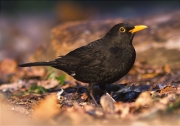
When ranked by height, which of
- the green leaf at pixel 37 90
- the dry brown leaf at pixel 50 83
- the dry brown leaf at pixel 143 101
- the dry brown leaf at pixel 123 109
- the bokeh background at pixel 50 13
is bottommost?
the dry brown leaf at pixel 123 109

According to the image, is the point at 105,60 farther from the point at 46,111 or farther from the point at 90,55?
the point at 46,111

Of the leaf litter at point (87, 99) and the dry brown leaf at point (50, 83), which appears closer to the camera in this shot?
the leaf litter at point (87, 99)

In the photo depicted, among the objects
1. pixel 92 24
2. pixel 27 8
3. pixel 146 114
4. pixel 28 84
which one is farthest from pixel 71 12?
pixel 146 114

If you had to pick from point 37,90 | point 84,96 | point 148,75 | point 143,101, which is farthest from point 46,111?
point 148,75

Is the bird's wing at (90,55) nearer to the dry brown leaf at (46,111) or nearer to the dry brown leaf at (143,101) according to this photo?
the dry brown leaf at (143,101)

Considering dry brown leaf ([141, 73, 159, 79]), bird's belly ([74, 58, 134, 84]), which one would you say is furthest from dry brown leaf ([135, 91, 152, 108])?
dry brown leaf ([141, 73, 159, 79])

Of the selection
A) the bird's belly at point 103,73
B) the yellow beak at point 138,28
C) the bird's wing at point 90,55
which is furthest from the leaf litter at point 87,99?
the yellow beak at point 138,28

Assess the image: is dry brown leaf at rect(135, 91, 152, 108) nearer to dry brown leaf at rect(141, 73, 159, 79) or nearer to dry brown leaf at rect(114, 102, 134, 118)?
dry brown leaf at rect(114, 102, 134, 118)
